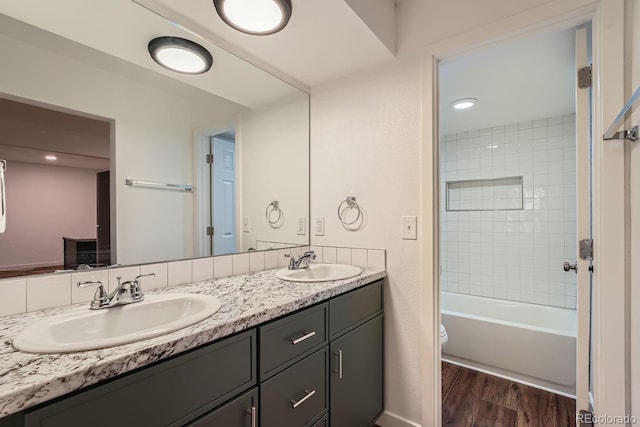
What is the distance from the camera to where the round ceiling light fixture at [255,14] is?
1165 mm

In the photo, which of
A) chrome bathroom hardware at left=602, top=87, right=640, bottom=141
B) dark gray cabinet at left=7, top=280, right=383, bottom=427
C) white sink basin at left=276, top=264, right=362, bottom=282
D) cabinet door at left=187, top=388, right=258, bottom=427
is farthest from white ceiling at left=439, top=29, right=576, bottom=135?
cabinet door at left=187, top=388, right=258, bottom=427

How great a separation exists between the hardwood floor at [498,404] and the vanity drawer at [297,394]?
40.3 inches

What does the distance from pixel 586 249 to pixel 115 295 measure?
1862 millimetres

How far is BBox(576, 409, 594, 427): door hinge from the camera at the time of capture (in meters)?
1.22

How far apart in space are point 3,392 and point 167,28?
1422 mm

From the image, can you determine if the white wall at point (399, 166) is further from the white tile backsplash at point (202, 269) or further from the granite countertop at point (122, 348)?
the white tile backsplash at point (202, 269)

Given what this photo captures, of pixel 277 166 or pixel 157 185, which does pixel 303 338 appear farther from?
pixel 277 166

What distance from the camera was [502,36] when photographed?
4.42 feet

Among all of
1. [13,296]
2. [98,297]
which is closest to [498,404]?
[98,297]

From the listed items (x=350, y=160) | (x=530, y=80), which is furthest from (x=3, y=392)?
(x=530, y=80)

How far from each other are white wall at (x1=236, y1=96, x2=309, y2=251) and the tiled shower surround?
7.10 feet

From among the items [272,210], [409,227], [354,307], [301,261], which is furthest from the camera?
[272,210]

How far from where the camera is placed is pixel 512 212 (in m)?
3.04

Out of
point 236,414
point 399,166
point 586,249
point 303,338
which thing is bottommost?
point 236,414
